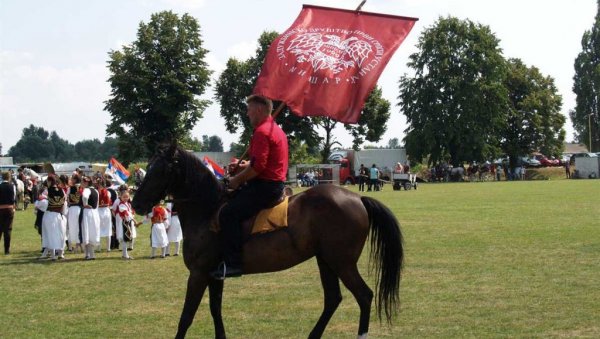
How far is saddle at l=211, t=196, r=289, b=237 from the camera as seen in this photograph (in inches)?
358

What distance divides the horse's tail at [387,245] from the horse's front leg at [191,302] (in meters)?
2.22

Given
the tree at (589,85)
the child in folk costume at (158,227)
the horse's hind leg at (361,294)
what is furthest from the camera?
the tree at (589,85)

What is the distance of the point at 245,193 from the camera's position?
9.09 metres

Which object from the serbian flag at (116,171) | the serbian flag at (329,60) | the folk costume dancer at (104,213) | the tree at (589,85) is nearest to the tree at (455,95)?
the tree at (589,85)

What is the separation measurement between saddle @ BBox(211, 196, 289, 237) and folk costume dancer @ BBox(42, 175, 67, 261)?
11.8 meters

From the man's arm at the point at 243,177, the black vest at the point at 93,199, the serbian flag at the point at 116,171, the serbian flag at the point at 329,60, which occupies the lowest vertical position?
the black vest at the point at 93,199

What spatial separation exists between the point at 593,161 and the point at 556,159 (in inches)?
608

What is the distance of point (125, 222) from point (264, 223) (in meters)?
11.6

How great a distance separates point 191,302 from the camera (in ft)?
29.0

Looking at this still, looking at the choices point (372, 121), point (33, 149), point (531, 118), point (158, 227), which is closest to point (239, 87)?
point (372, 121)

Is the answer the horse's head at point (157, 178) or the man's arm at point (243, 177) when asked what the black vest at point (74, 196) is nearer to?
the horse's head at point (157, 178)

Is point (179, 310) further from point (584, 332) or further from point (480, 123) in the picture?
point (480, 123)

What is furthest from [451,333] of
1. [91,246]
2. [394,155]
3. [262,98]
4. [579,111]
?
[579,111]

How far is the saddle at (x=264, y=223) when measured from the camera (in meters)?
9.09
